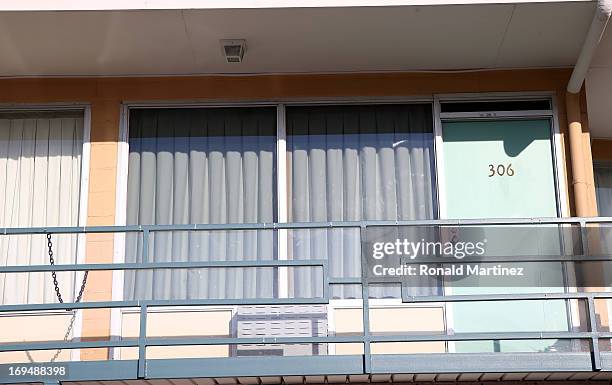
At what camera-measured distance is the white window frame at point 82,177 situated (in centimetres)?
778

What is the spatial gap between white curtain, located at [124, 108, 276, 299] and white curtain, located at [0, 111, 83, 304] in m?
0.48

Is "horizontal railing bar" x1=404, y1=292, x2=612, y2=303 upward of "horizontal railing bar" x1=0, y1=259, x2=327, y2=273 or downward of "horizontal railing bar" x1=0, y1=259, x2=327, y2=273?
downward

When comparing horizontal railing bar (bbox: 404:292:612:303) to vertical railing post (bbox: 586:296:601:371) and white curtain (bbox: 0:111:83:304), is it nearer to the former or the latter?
vertical railing post (bbox: 586:296:601:371)

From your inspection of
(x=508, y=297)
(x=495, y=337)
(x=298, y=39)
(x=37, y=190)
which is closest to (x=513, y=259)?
(x=508, y=297)

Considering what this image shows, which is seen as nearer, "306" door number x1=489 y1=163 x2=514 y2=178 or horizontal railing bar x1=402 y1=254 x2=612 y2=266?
horizontal railing bar x1=402 y1=254 x2=612 y2=266

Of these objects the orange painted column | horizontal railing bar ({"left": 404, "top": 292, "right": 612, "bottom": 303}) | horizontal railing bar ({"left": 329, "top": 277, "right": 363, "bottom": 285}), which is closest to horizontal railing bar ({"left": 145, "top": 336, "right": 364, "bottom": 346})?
→ horizontal railing bar ({"left": 329, "top": 277, "right": 363, "bottom": 285})

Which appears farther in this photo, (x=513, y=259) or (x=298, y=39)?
(x=298, y=39)

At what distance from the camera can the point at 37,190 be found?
27.3ft

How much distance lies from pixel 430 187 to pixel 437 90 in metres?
0.83

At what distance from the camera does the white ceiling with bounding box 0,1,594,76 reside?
24.8ft

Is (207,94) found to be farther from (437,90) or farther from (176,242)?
(437,90)

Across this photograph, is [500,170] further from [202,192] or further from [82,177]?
[82,177]

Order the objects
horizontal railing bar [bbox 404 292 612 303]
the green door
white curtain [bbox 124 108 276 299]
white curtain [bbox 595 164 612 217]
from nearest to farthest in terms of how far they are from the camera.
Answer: horizontal railing bar [bbox 404 292 612 303] < white curtain [bbox 124 108 276 299] < the green door < white curtain [bbox 595 164 612 217]

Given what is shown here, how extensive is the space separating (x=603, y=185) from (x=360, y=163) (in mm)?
3487
